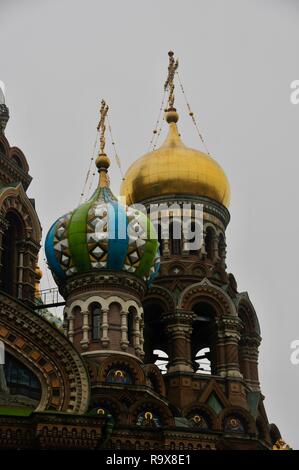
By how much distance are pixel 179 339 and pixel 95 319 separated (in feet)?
10.4

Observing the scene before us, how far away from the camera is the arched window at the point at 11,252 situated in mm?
21906

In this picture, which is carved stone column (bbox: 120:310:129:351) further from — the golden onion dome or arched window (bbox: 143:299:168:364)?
the golden onion dome

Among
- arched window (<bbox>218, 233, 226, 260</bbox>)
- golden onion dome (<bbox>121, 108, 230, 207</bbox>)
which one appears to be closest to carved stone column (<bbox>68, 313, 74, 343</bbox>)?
golden onion dome (<bbox>121, 108, 230, 207</bbox>)

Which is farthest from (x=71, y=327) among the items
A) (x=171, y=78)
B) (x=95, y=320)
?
(x=171, y=78)

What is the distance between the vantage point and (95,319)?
2202cm

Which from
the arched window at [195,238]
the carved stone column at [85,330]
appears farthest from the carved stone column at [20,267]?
the arched window at [195,238]

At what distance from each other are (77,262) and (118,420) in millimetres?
3348

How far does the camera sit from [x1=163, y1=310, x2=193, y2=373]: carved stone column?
2448 cm

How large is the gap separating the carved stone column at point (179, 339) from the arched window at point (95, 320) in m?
3.07

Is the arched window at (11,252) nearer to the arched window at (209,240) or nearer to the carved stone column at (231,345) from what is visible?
the carved stone column at (231,345)

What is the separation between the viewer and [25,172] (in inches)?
917

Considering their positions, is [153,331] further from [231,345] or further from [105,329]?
[105,329]

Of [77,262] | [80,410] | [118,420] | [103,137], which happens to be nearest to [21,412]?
[80,410]
